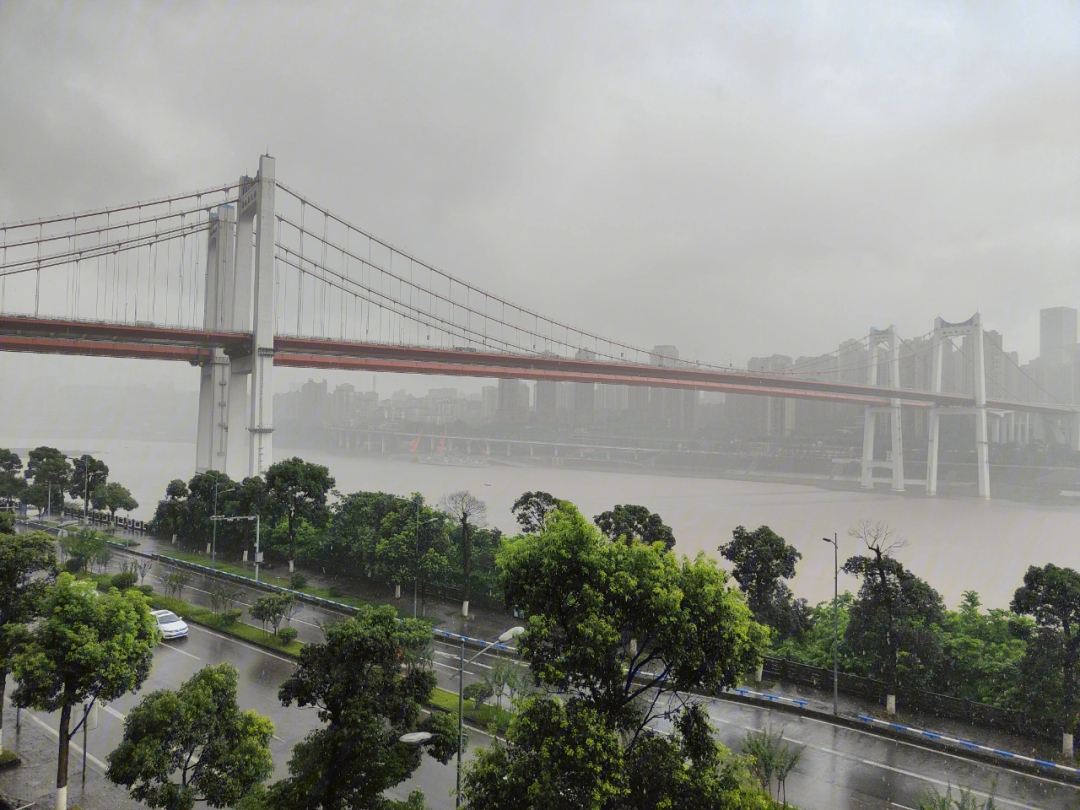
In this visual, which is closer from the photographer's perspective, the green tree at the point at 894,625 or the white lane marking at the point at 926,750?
the white lane marking at the point at 926,750

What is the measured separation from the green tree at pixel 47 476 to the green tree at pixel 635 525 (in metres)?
22.5

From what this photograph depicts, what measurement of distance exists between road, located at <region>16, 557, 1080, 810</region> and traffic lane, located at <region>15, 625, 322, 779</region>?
2cm

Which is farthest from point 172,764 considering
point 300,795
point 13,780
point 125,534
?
point 125,534

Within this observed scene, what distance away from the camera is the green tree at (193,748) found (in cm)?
632

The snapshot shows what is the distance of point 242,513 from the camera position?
2075 cm

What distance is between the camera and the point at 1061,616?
10047 millimetres

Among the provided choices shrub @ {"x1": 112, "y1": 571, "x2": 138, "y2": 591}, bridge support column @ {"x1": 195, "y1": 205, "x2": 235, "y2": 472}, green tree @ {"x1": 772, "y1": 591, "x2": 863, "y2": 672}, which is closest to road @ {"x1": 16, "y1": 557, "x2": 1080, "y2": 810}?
green tree @ {"x1": 772, "y1": 591, "x2": 863, "y2": 672}

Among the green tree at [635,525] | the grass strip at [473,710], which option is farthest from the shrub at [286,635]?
the green tree at [635,525]

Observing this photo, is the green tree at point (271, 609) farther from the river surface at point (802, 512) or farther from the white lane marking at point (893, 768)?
the river surface at point (802, 512)

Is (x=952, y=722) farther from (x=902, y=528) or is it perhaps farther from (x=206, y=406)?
(x=206, y=406)

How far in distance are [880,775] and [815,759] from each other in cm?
83

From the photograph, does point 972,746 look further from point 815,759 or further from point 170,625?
point 170,625

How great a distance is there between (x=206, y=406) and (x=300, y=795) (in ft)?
79.0

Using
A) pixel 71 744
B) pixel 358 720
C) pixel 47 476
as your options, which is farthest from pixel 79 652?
pixel 47 476
